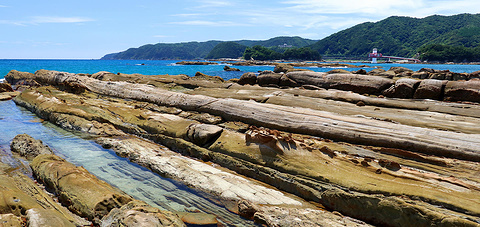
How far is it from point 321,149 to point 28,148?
748 cm

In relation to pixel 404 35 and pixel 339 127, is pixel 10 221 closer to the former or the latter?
pixel 339 127

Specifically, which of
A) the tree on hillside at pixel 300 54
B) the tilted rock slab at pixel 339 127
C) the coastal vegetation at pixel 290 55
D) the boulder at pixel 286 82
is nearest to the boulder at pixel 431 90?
the tilted rock slab at pixel 339 127

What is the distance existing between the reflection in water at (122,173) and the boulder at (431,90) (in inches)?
355

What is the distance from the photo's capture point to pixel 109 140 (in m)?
9.25

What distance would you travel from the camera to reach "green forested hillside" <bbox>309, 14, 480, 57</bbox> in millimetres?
142875

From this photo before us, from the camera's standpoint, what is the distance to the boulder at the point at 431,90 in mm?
10883

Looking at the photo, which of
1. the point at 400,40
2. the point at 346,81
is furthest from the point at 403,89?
the point at 400,40

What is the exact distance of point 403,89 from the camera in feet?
37.8

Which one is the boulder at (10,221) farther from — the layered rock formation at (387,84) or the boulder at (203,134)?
the layered rock formation at (387,84)

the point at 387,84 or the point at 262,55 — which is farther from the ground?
the point at 262,55

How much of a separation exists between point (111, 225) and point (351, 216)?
11.8 feet

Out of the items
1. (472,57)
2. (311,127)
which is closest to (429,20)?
(472,57)

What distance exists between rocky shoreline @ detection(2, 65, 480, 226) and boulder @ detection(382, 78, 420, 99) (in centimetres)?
4

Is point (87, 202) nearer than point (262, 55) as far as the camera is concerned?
Yes
